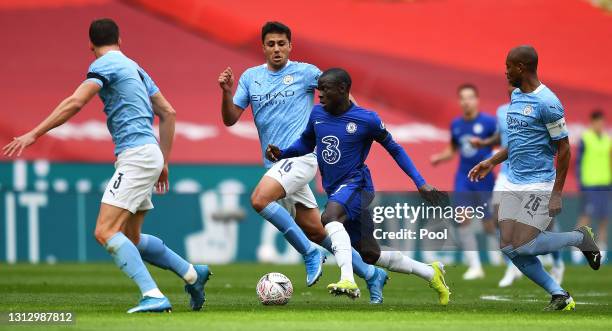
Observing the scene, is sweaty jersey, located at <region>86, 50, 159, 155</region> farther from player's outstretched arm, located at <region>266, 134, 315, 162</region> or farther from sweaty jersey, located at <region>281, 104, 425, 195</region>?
sweaty jersey, located at <region>281, 104, 425, 195</region>

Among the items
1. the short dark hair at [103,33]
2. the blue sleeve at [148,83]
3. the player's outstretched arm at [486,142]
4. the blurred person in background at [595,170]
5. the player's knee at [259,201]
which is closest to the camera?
the short dark hair at [103,33]

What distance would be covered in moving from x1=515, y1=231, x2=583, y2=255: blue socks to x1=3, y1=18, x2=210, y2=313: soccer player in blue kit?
268cm

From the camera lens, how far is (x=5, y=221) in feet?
65.9

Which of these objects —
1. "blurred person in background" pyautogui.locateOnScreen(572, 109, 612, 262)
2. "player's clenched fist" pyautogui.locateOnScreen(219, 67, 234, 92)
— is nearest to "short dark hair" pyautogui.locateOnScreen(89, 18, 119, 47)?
"player's clenched fist" pyautogui.locateOnScreen(219, 67, 234, 92)

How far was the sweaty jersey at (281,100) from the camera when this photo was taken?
12.1m

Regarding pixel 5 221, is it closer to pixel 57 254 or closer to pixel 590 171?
pixel 57 254

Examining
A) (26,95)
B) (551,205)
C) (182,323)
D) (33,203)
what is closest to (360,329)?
(182,323)

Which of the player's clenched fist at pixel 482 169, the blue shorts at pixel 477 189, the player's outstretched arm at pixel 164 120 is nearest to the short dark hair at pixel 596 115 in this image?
the blue shorts at pixel 477 189

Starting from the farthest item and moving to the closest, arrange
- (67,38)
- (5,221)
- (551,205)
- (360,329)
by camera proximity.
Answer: (67,38) < (5,221) < (551,205) < (360,329)

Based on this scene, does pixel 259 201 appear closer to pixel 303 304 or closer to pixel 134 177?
pixel 303 304

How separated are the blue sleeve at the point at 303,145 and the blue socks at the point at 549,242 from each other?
191 centimetres

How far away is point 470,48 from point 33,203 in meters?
7.46

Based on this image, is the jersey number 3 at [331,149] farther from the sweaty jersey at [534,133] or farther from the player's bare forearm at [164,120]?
the sweaty jersey at [534,133]

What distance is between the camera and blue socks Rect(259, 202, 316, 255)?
38.9ft
